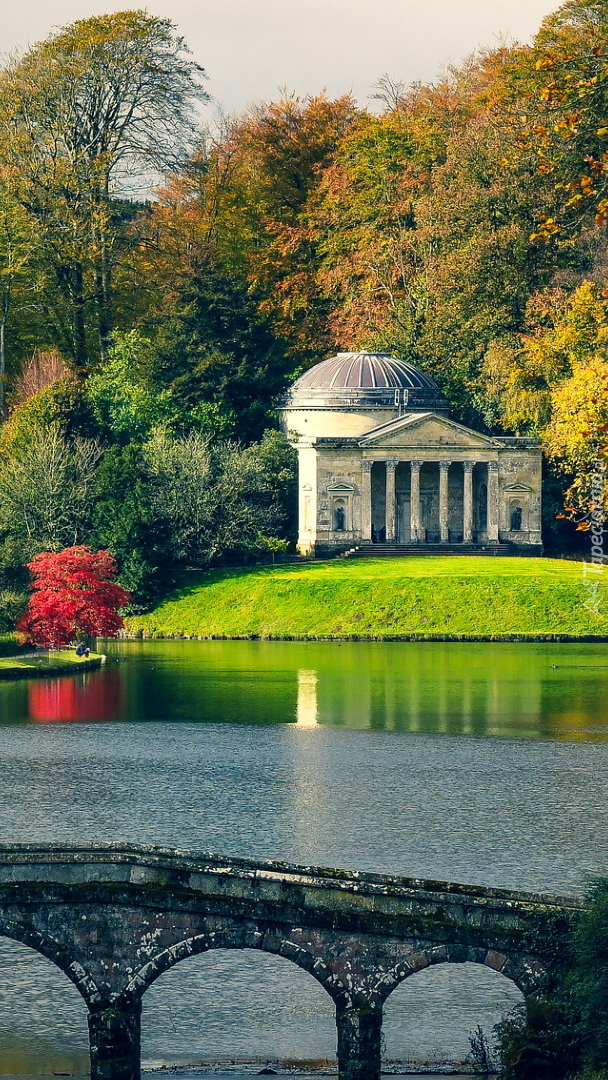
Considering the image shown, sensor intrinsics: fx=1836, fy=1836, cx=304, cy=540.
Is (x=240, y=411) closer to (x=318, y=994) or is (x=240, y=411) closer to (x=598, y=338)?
(x=598, y=338)

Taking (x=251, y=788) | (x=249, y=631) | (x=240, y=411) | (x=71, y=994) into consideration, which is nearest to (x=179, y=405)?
(x=240, y=411)

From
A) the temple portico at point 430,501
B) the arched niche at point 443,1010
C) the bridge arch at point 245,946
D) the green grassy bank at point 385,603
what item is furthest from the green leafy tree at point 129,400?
the bridge arch at point 245,946

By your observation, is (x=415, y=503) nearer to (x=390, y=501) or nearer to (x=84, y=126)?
(x=390, y=501)

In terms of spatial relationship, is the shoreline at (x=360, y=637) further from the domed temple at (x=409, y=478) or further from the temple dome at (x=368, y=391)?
the temple dome at (x=368, y=391)

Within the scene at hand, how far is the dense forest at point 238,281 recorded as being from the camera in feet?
360

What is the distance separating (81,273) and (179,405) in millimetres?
12103

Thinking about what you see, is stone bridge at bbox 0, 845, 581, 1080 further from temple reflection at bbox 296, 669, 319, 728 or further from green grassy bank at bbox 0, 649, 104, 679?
green grassy bank at bbox 0, 649, 104, 679

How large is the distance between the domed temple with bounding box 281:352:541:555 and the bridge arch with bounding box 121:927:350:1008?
89.5 metres

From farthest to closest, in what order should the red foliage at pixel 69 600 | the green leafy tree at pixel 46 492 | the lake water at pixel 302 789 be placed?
1. the green leafy tree at pixel 46 492
2. the red foliage at pixel 69 600
3. the lake water at pixel 302 789

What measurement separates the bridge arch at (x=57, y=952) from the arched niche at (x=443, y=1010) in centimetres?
528

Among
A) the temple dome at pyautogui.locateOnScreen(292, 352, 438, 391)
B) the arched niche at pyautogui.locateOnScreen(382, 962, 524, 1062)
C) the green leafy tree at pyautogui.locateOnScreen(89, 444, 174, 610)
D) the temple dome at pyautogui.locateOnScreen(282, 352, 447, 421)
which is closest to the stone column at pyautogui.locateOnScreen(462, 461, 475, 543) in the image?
the temple dome at pyautogui.locateOnScreen(282, 352, 447, 421)

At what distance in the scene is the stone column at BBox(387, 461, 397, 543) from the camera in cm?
12300

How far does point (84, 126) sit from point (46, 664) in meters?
51.6

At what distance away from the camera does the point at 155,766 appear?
56.5m
